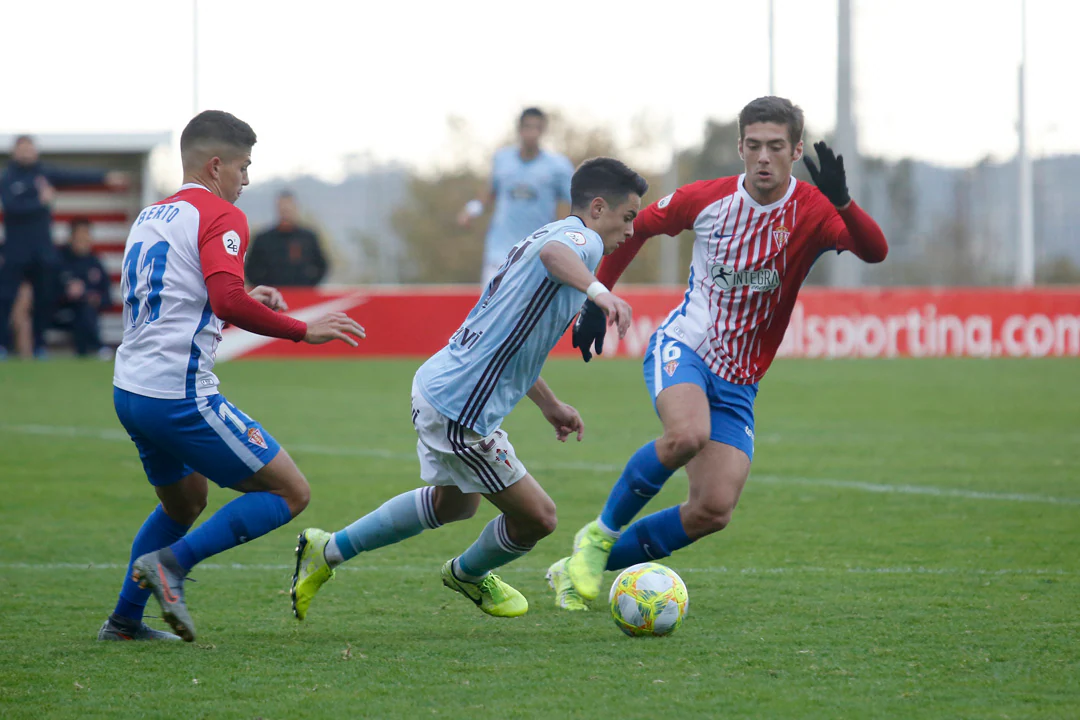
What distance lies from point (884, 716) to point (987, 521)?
3.32m

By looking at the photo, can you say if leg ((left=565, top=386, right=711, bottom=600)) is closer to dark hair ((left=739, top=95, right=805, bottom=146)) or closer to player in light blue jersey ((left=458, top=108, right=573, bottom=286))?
dark hair ((left=739, top=95, right=805, bottom=146))

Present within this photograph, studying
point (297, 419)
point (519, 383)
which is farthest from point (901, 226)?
point (519, 383)

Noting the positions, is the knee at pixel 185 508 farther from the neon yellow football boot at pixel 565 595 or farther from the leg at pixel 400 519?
the neon yellow football boot at pixel 565 595

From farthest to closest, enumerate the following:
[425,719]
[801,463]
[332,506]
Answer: [801,463]
[332,506]
[425,719]

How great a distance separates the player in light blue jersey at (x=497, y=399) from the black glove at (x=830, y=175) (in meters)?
0.58

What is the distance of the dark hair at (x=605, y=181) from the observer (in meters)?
4.50

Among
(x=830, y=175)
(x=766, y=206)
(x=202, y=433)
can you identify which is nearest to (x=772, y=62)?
(x=766, y=206)

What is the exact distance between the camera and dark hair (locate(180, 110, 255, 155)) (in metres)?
4.34

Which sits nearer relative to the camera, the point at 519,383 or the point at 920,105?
the point at 519,383

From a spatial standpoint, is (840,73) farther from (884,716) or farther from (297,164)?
(884,716)

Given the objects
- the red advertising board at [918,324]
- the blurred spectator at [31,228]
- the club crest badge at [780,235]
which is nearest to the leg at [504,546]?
the club crest badge at [780,235]

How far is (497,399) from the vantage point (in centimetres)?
437

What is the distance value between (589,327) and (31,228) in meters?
13.4

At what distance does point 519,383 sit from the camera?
4434 millimetres
